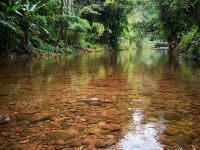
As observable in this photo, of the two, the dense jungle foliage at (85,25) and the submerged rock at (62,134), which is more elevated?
the dense jungle foliage at (85,25)

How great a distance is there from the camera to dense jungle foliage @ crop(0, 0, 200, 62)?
1525 cm

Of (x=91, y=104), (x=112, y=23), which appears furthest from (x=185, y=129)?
(x=112, y=23)

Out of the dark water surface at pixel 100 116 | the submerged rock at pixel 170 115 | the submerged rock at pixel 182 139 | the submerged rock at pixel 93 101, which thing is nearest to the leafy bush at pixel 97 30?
the dark water surface at pixel 100 116

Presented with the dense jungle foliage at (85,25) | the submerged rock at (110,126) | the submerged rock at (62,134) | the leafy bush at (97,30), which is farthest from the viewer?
the leafy bush at (97,30)

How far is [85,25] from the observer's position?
25.0 m

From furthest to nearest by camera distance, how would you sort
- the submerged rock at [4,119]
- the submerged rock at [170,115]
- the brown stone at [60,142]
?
the submerged rock at [170,115]
the submerged rock at [4,119]
the brown stone at [60,142]

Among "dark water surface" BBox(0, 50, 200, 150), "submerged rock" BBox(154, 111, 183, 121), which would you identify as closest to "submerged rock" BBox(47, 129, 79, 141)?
"dark water surface" BBox(0, 50, 200, 150)

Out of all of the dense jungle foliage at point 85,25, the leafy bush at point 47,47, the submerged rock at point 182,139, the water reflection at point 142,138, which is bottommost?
the submerged rock at point 182,139

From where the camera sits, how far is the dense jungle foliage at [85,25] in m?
15.2

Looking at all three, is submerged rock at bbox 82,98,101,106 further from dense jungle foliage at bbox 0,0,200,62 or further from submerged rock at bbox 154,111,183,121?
dense jungle foliage at bbox 0,0,200,62

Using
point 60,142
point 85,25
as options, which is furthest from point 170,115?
point 85,25

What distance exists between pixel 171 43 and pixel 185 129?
66.5 ft

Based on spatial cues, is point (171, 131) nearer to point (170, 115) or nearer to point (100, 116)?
point (170, 115)

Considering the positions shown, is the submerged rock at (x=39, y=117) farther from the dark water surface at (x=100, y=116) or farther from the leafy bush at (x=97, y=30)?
the leafy bush at (x=97, y=30)
